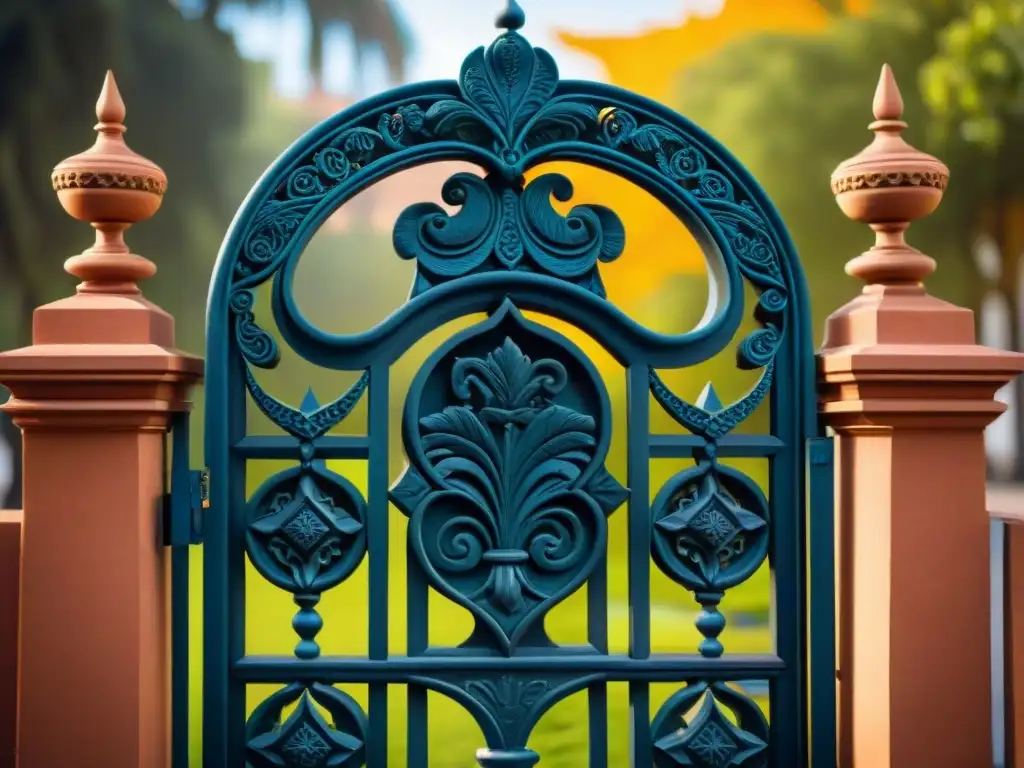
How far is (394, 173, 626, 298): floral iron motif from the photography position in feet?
8.20

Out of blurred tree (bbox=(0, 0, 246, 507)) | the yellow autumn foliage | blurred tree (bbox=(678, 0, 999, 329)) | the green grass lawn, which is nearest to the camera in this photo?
the green grass lawn

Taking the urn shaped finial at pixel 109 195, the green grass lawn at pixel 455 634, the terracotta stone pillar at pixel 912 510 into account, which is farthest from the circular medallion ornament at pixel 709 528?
the green grass lawn at pixel 455 634

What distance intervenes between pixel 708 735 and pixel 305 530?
1091 mm

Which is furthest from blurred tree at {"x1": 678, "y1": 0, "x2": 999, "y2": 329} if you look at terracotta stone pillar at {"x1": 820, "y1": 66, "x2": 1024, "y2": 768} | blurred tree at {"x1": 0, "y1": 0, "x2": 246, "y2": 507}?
terracotta stone pillar at {"x1": 820, "y1": 66, "x2": 1024, "y2": 768}

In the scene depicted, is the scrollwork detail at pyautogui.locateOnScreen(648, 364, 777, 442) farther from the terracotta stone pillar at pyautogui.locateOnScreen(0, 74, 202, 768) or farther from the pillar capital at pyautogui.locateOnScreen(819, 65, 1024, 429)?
the terracotta stone pillar at pyautogui.locateOnScreen(0, 74, 202, 768)

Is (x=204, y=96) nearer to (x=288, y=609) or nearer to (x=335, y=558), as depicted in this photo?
(x=288, y=609)

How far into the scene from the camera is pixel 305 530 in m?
2.44

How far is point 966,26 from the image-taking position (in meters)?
8.79

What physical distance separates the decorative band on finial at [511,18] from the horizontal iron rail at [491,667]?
1.54 metres

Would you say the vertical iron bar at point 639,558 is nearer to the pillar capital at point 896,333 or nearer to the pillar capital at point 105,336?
the pillar capital at point 896,333

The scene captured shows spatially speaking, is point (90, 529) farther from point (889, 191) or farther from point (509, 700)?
point (889, 191)

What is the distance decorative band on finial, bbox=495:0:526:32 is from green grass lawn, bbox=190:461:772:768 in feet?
15.1

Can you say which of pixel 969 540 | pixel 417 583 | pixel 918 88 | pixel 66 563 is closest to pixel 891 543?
pixel 969 540

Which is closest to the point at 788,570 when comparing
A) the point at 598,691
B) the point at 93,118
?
the point at 598,691
